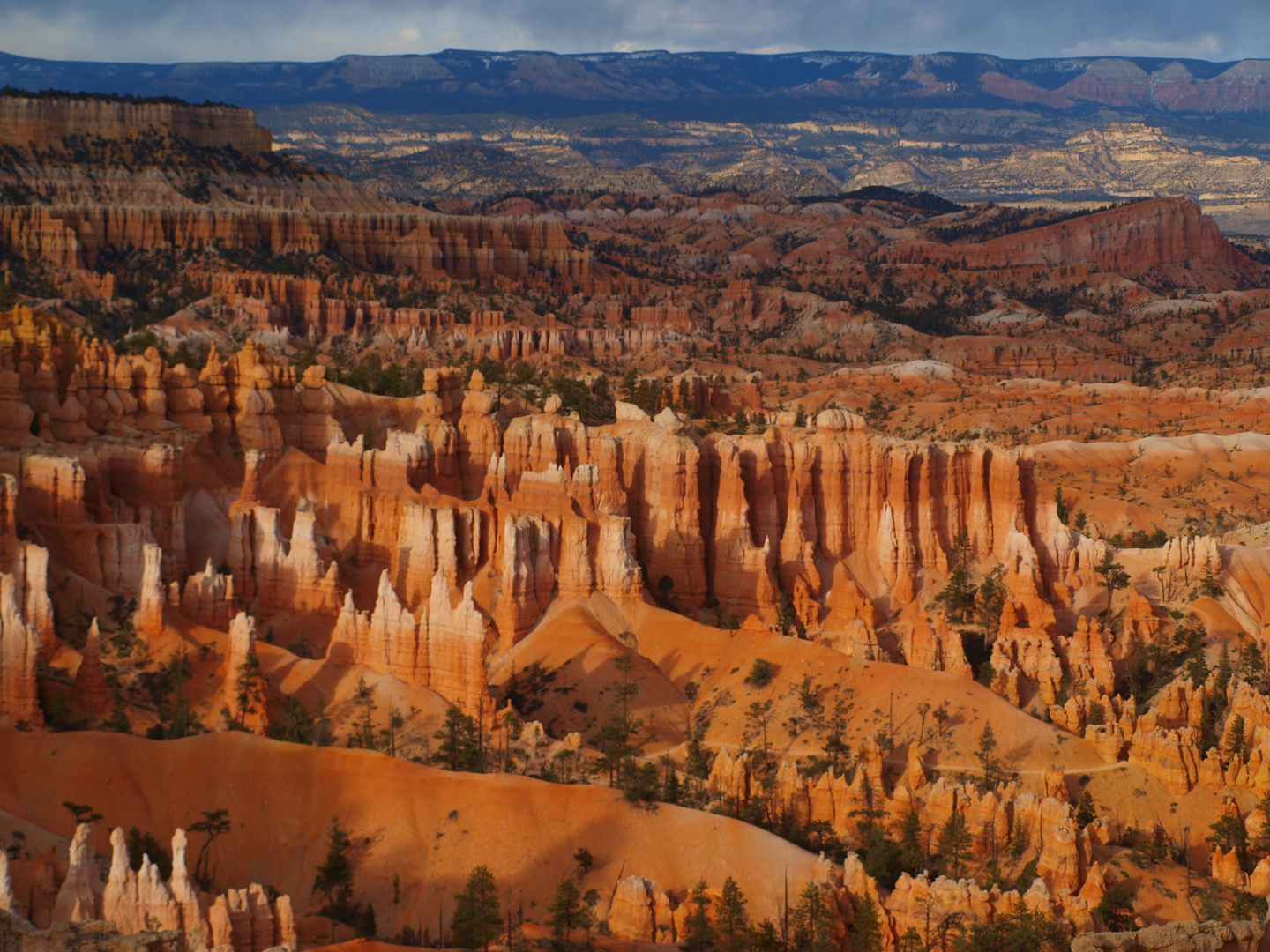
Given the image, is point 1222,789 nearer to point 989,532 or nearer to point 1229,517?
point 989,532

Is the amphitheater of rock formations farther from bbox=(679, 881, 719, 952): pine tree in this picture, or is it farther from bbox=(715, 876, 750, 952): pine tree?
bbox=(679, 881, 719, 952): pine tree

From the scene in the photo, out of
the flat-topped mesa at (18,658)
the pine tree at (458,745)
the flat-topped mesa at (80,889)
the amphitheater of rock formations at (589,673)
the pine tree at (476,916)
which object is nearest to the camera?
the flat-topped mesa at (80,889)

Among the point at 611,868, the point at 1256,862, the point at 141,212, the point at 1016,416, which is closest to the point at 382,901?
the point at 611,868

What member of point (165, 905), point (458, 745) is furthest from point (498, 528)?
point (165, 905)

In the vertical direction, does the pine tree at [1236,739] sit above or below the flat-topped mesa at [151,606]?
below

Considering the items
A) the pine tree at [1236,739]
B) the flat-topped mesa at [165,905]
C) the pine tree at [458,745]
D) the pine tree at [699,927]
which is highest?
the flat-topped mesa at [165,905]

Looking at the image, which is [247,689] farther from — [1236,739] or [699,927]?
[1236,739]

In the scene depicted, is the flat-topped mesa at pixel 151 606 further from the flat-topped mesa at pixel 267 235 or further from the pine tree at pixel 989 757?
the flat-topped mesa at pixel 267 235

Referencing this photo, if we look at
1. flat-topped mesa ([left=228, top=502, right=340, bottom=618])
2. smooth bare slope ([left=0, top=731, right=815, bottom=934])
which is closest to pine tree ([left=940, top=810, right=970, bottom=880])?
smooth bare slope ([left=0, top=731, right=815, bottom=934])

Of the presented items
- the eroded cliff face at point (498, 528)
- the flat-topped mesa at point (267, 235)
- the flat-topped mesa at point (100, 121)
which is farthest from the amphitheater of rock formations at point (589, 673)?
the flat-topped mesa at point (100, 121)
